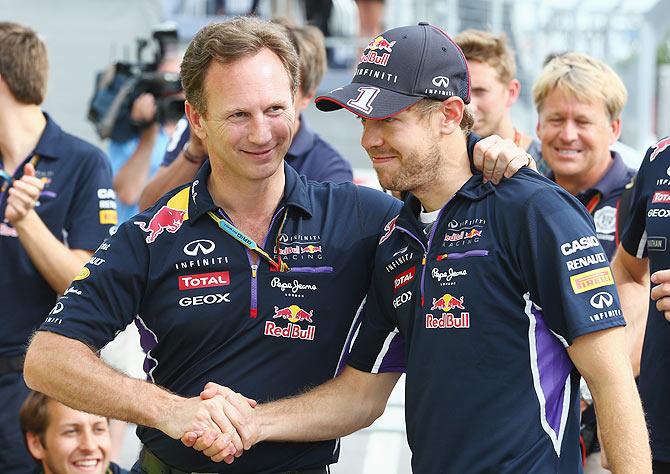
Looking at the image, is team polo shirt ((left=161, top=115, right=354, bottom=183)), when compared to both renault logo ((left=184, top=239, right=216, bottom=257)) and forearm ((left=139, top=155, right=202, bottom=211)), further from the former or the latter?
renault logo ((left=184, top=239, right=216, bottom=257))

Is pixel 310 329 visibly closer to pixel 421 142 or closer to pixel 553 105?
pixel 421 142

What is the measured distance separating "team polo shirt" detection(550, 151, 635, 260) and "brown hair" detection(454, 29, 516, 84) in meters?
0.75

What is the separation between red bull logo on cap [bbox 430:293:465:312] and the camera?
2758 mm

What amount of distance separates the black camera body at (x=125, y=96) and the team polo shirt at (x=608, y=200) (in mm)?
2473

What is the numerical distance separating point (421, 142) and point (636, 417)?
0.86 m

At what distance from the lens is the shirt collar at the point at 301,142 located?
4421mm

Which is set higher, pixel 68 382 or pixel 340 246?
pixel 340 246

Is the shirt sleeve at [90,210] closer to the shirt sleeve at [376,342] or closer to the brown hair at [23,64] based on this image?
the brown hair at [23,64]

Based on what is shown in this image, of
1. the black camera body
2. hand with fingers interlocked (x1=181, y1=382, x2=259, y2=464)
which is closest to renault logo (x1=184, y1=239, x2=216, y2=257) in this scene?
hand with fingers interlocked (x1=181, y1=382, x2=259, y2=464)

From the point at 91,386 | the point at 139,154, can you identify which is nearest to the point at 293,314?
the point at 91,386

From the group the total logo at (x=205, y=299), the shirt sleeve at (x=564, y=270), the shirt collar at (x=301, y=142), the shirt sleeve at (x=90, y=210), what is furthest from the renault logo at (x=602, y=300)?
the shirt sleeve at (x=90, y=210)

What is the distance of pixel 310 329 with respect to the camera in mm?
3139

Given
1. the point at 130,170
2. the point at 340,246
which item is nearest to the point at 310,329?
the point at 340,246

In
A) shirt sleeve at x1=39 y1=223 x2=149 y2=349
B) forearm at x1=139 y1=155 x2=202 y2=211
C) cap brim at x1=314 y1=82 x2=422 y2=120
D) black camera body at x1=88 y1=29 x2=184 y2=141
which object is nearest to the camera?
cap brim at x1=314 y1=82 x2=422 y2=120
